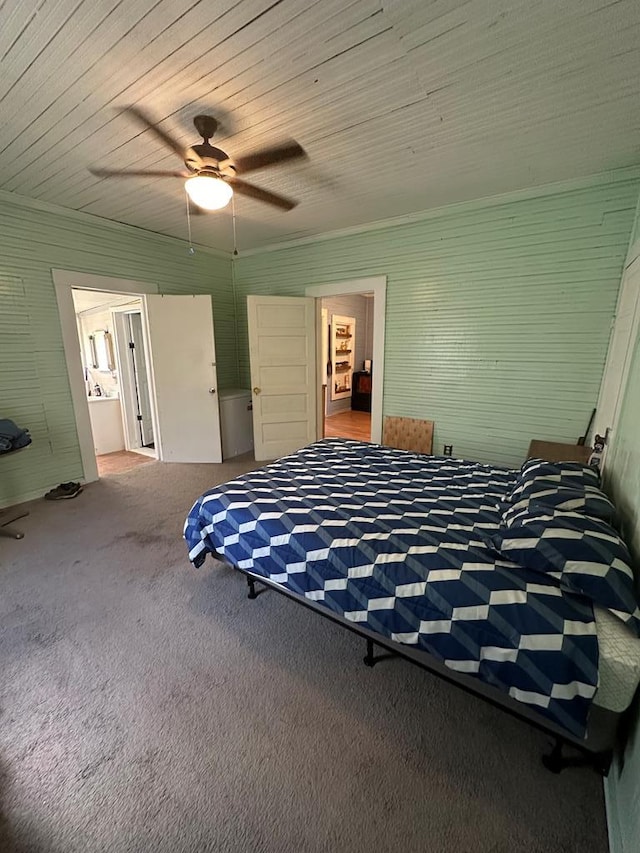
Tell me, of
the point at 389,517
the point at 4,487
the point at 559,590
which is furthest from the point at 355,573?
the point at 4,487

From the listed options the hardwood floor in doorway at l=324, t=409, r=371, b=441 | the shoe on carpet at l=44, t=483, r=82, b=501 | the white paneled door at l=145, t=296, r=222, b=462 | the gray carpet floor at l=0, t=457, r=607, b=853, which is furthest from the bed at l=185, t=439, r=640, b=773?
the hardwood floor in doorway at l=324, t=409, r=371, b=441

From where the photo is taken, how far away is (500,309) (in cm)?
314

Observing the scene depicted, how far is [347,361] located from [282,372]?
3.20 m

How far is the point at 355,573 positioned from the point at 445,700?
67 centimetres

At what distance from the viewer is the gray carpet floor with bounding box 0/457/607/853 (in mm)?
1069

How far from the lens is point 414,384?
375 centimetres

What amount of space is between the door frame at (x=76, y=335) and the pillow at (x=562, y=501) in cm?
408

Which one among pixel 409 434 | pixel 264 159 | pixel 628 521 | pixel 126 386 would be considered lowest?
pixel 409 434

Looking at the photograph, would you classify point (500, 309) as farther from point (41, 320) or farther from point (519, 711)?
point (41, 320)

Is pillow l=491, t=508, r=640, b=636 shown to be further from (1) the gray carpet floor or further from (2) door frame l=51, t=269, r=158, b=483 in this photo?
(2) door frame l=51, t=269, r=158, b=483

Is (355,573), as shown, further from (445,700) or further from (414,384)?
(414,384)

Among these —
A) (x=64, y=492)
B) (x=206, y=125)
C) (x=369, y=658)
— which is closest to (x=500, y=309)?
(x=206, y=125)

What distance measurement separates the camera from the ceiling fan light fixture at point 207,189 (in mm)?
2002

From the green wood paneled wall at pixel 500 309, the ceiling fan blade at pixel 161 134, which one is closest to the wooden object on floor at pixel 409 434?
the green wood paneled wall at pixel 500 309
